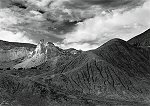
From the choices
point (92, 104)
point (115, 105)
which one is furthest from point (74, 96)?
point (115, 105)

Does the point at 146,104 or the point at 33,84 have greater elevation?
the point at 33,84

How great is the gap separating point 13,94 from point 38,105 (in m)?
19.3

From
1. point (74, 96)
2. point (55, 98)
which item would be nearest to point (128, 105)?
point (74, 96)

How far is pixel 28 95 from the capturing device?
17450 cm

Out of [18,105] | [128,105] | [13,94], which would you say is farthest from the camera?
[128,105]

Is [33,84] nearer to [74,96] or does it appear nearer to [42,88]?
[42,88]

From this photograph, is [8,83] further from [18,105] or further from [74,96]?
[74,96]

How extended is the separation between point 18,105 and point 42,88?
28888mm

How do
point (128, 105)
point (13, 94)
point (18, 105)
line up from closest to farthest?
point (18, 105) < point (13, 94) < point (128, 105)

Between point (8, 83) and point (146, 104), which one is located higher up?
point (8, 83)

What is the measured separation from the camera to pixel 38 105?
16575 cm

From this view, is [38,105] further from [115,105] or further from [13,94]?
[115,105]

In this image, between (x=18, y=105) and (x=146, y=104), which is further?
(x=146, y=104)

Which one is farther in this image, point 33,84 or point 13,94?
point 33,84
